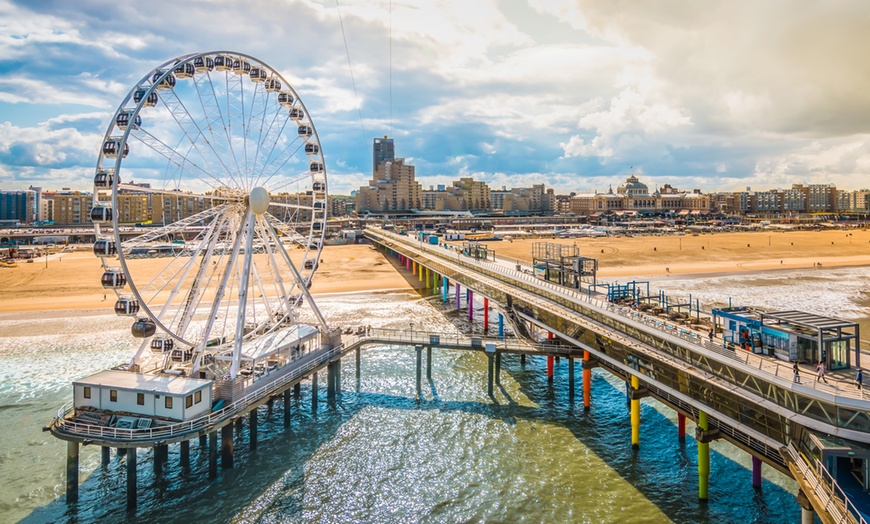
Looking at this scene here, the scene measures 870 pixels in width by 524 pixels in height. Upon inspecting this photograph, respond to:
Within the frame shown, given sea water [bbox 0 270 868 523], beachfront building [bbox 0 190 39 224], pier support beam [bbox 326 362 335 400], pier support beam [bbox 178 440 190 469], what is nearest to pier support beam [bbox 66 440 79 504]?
sea water [bbox 0 270 868 523]

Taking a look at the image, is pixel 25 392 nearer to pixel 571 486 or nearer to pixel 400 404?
pixel 400 404

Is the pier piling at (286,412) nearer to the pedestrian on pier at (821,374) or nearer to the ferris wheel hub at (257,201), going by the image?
the ferris wheel hub at (257,201)

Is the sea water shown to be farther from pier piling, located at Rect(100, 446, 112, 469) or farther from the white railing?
the white railing

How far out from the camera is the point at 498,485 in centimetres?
2192

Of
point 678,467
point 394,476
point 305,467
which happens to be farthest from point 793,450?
point 305,467

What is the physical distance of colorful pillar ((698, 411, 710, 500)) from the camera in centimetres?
1996

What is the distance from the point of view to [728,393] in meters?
18.3

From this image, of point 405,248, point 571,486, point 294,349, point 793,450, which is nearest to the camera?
point 793,450

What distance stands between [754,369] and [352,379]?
951 inches

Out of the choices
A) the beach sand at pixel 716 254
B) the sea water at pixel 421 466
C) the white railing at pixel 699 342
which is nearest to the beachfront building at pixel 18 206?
the beach sand at pixel 716 254

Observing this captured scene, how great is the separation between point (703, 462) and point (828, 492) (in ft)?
21.7

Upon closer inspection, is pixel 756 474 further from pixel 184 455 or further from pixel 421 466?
pixel 184 455

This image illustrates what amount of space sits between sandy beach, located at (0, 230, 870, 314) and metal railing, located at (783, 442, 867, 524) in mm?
55057

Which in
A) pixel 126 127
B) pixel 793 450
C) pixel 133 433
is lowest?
pixel 133 433
